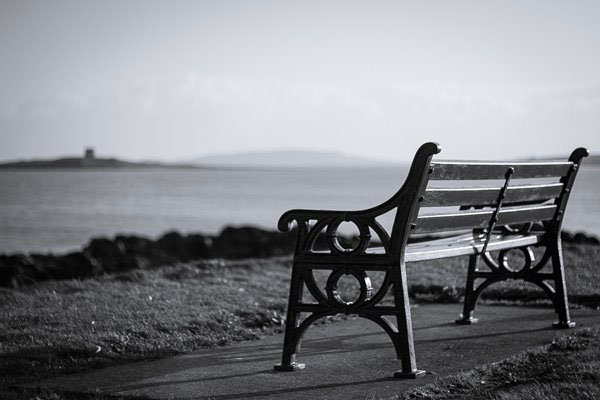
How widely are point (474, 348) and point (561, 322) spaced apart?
1.08 meters

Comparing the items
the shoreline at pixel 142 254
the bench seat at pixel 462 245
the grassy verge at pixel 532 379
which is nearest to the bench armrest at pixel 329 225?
the bench seat at pixel 462 245

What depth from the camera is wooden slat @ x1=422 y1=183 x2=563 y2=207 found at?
558cm

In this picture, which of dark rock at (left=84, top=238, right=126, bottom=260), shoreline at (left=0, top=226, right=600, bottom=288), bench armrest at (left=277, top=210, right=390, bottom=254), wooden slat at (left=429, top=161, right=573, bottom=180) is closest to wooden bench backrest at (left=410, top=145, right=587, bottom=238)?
wooden slat at (left=429, top=161, right=573, bottom=180)

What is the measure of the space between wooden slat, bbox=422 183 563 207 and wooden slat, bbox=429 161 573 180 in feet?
0.27

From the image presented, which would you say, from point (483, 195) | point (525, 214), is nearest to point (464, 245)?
point (483, 195)

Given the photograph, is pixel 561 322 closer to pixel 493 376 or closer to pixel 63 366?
pixel 493 376

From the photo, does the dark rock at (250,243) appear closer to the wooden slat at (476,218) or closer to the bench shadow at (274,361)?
the wooden slat at (476,218)

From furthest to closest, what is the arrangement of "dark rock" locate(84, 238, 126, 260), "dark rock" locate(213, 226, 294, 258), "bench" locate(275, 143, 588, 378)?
1. "dark rock" locate(84, 238, 126, 260)
2. "dark rock" locate(213, 226, 294, 258)
3. "bench" locate(275, 143, 588, 378)

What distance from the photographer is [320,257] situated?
17.9 feet

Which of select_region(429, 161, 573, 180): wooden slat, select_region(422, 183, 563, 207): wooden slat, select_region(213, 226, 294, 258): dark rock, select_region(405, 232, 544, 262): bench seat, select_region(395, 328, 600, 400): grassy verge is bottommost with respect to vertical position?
select_region(213, 226, 294, 258): dark rock

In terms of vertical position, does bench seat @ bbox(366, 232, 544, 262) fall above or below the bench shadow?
above

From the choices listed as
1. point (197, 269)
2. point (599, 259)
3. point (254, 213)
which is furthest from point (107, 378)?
point (254, 213)

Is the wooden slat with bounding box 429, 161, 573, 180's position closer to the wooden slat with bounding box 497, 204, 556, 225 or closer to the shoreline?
the wooden slat with bounding box 497, 204, 556, 225

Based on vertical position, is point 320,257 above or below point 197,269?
above
